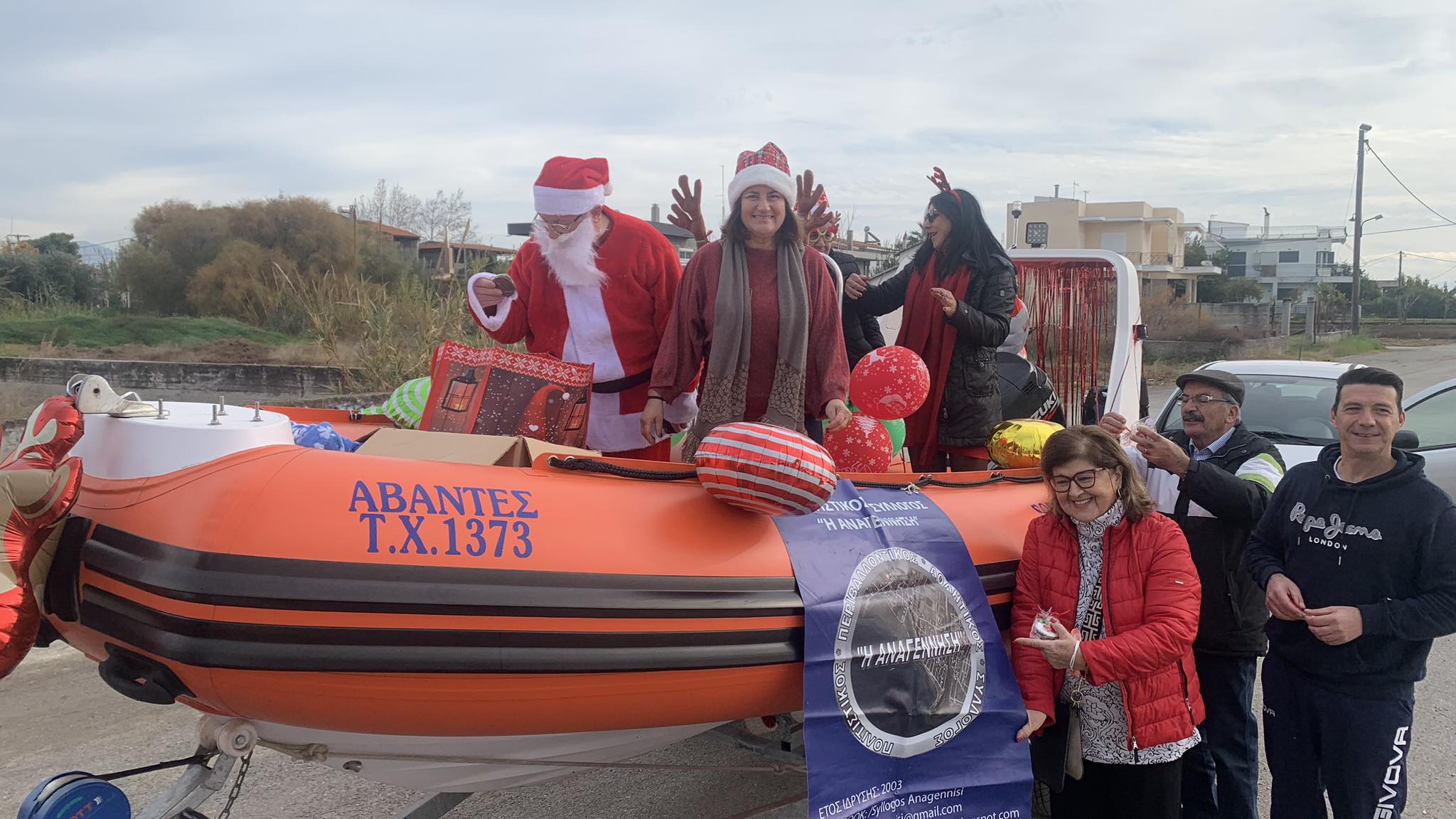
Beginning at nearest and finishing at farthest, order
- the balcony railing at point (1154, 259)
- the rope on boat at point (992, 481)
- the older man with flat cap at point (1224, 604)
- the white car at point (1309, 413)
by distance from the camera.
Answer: the older man with flat cap at point (1224, 604), the rope on boat at point (992, 481), the white car at point (1309, 413), the balcony railing at point (1154, 259)

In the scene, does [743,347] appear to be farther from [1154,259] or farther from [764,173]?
[1154,259]

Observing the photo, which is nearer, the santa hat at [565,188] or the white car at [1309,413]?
the santa hat at [565,188]

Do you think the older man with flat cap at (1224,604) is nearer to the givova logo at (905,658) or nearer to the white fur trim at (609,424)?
the givova logo at (905,658)

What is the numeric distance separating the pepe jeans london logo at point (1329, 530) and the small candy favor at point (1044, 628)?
2.18 ft

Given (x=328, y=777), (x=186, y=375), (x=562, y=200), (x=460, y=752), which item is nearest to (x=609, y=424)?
(x=562, y=200)

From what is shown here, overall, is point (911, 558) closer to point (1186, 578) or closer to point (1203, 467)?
point (1186, 578)

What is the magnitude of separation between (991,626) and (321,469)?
65.7 inches

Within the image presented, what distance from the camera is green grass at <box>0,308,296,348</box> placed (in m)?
16.1

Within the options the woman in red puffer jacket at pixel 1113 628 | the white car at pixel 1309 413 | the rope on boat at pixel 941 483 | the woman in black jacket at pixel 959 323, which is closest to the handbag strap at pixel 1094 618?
the woman in red puffer jacket at pixel 1113 628

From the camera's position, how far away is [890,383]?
311 cm

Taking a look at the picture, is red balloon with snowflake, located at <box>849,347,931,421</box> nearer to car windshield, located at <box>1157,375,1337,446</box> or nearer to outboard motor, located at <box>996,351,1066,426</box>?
outboard motor, located at <box>996,351,1066,426</box>

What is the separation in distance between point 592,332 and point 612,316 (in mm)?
86

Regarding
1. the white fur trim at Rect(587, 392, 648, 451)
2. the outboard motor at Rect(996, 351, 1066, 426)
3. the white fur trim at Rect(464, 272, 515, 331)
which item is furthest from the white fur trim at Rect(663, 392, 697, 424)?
the outboard motor at Rect(996, 351, 1066, 426)

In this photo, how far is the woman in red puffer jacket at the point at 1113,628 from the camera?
87.2 inches
